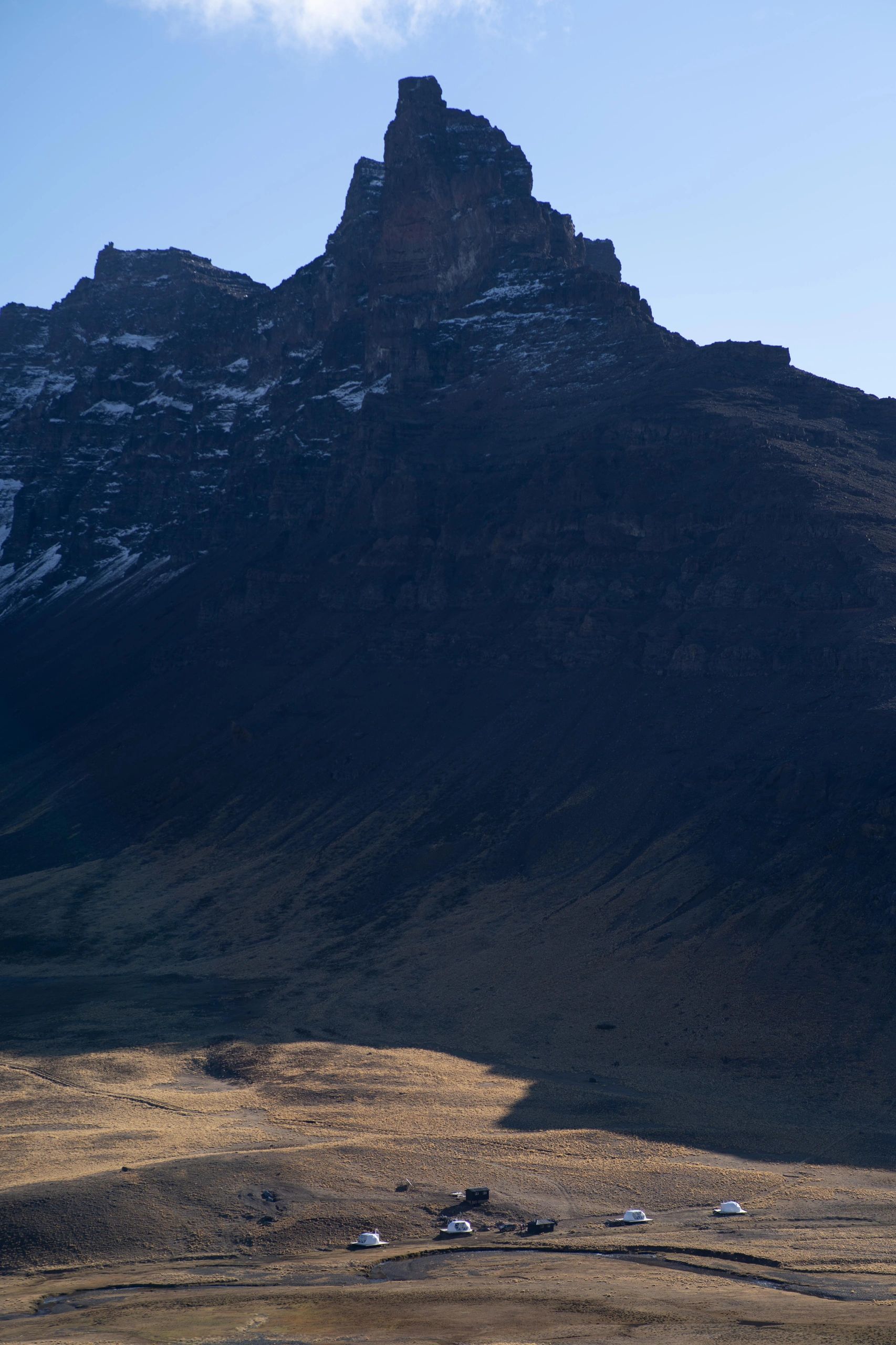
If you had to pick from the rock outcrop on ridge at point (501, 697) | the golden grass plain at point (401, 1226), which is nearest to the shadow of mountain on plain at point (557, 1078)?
the golden grass plain at point (401, 1226)

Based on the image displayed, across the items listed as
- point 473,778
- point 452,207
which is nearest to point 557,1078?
point 473,778

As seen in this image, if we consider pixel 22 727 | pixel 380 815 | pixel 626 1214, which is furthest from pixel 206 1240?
pixel 22 727

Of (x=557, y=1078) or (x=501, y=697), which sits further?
(x=501, y=697)

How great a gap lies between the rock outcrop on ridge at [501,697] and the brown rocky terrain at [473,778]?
1.28 ft

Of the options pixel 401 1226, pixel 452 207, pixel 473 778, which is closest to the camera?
pixel 401 1226

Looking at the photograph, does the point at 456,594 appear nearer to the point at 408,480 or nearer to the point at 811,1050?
the point at 408,480

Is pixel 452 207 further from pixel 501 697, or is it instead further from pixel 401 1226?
pixel 401 1226

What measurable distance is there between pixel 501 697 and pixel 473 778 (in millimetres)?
10616

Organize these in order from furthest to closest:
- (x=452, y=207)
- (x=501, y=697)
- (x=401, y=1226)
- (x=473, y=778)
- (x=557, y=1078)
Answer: (x=452, y=207), (x=501, y=697), (x=473, y=778), (x=557, y=1078), (x=401, y=1226)

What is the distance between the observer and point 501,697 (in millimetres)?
115562

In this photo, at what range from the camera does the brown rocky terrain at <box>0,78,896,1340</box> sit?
201ft

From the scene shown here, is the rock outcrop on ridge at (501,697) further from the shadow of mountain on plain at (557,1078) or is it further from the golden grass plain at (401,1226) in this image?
the golden grass plain at (401,1226)

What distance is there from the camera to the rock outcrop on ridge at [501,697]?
266ft

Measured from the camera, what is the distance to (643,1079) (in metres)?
68.2
